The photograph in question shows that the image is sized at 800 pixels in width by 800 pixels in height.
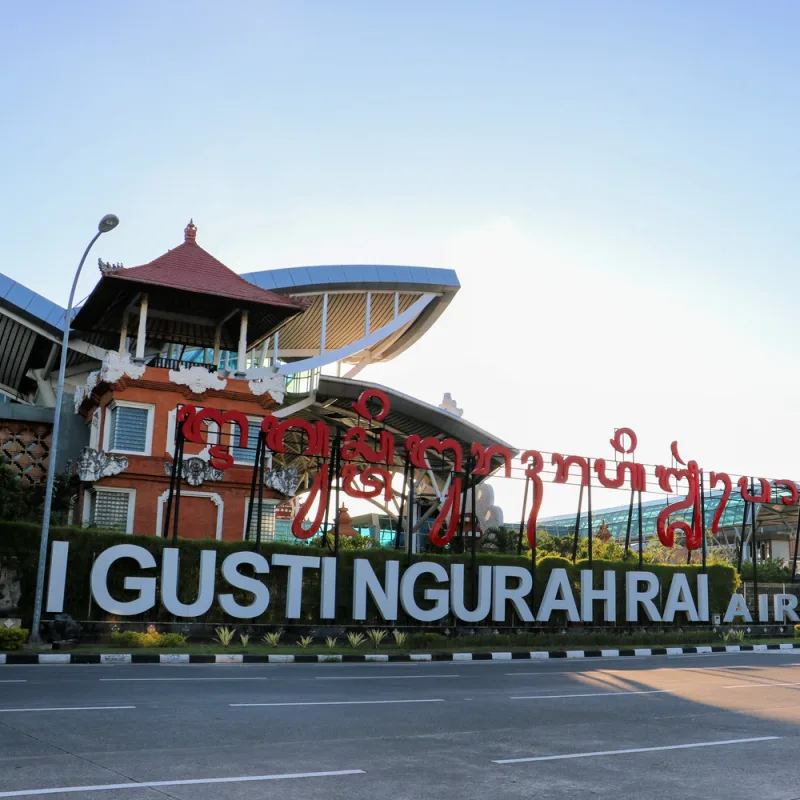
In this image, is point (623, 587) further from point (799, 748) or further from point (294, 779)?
point (294, 779)

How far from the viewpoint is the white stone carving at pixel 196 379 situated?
33.0 meters

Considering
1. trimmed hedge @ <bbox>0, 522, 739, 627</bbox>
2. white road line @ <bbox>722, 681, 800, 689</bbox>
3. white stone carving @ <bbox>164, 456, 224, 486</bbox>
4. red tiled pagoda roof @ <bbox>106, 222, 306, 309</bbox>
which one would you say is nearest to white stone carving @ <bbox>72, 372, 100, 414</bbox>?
red tiled pagoda roof @ <bbox>106, 222, 306, 309</bbox>

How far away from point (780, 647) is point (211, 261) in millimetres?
24158

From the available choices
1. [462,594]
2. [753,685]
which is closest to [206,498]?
[462,594]

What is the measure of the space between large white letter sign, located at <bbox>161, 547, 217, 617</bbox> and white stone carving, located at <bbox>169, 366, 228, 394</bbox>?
10.3 metres

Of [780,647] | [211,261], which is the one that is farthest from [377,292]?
[780,647]

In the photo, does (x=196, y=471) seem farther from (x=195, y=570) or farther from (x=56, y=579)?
(x=56, y=579)

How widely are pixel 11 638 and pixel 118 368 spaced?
14041 mm

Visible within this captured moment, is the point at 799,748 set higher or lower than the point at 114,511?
lower

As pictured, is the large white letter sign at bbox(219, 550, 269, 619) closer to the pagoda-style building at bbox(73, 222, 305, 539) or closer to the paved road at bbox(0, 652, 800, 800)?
the pagoda-style building at bbox(73, 222, 305, 539)

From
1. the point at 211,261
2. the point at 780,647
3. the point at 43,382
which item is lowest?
the point at 780,647

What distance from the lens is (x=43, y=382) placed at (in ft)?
130

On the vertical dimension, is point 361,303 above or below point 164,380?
above

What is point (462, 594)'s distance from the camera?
2783 centimetres
